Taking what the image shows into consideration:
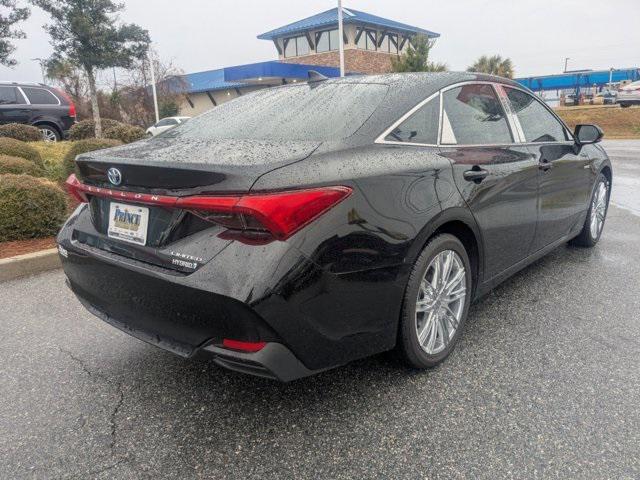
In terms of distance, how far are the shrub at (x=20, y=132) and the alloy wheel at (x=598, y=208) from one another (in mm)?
12005

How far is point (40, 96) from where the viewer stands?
46.1ft

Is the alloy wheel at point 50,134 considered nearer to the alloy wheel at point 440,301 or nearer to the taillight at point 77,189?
the taillight at point 77,189

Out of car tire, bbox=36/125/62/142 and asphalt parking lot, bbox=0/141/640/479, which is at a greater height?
car tire, bbox=36/125/62/142

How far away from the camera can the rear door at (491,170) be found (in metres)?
2.78

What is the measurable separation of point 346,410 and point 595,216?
11.8ft

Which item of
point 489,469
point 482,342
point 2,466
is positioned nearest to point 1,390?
point 2,466

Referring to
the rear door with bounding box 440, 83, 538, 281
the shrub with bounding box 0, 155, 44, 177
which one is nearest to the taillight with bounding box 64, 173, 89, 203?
the rear door with bounding box 440, 83, 538, 281

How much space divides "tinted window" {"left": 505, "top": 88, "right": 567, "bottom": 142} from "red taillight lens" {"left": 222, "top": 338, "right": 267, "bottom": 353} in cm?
249

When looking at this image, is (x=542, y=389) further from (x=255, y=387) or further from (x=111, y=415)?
(x=111, y=415)

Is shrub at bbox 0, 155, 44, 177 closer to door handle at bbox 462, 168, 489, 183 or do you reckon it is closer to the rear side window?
door handle at bbox 462, 168, 489, 183

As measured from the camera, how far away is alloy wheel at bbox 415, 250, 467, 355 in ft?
8.50

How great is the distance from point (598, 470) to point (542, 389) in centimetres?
57

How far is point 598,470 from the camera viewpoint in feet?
6.42

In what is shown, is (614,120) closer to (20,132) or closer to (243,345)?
(20,132)
